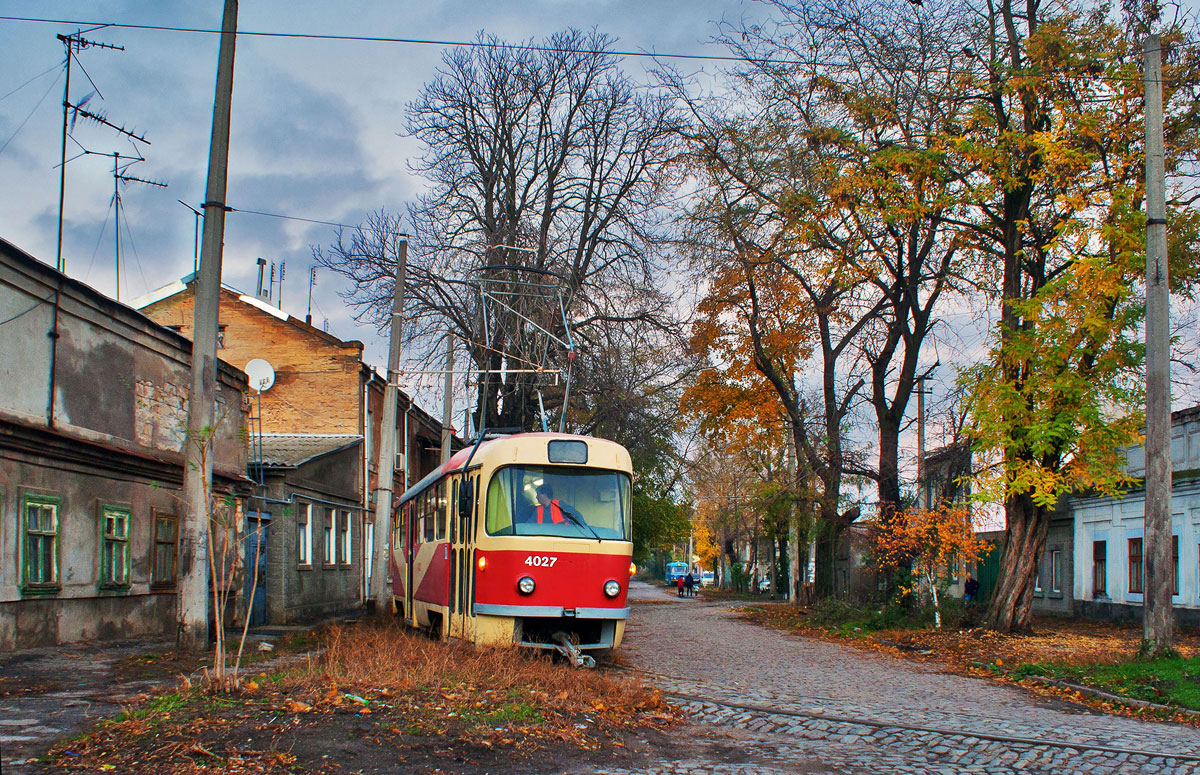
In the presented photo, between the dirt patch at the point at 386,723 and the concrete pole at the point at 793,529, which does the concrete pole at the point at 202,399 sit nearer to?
the dirt patch at the point at 386,723

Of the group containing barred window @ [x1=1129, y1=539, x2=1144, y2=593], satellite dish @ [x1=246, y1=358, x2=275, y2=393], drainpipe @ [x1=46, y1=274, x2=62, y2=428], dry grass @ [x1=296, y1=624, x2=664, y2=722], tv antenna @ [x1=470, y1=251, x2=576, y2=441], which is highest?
tv antenna @ [x1=470, y1=251, x2=576, y2=441]

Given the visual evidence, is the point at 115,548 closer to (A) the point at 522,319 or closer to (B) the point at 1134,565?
(A) the point at 522,319

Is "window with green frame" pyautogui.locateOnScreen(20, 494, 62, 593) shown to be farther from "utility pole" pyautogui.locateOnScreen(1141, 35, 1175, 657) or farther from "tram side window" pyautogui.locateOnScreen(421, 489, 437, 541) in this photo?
"utility pole" pyautogui.locateOnScreen(1141, 35, 1175, 657)

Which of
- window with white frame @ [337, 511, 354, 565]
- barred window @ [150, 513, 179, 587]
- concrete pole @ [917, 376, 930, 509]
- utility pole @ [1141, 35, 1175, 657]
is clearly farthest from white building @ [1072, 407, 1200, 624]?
window with white frame @ [337, 511, 354, 565]

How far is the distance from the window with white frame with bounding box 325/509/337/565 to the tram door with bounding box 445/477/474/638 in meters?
12.8

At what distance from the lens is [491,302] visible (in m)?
28.2

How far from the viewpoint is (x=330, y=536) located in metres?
27.5

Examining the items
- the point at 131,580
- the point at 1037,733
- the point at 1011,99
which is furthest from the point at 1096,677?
the point at 131,580

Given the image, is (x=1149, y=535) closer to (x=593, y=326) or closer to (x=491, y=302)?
(x=491, y=302)

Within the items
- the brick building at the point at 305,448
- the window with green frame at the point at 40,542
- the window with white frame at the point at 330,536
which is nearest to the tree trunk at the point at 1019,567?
the brick building at the point at 305,448

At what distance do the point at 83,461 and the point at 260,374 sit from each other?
1524 cm

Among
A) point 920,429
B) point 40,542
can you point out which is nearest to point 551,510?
point 40,542

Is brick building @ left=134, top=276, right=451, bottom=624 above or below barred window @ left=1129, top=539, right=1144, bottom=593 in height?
above

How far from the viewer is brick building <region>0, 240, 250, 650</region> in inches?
534
